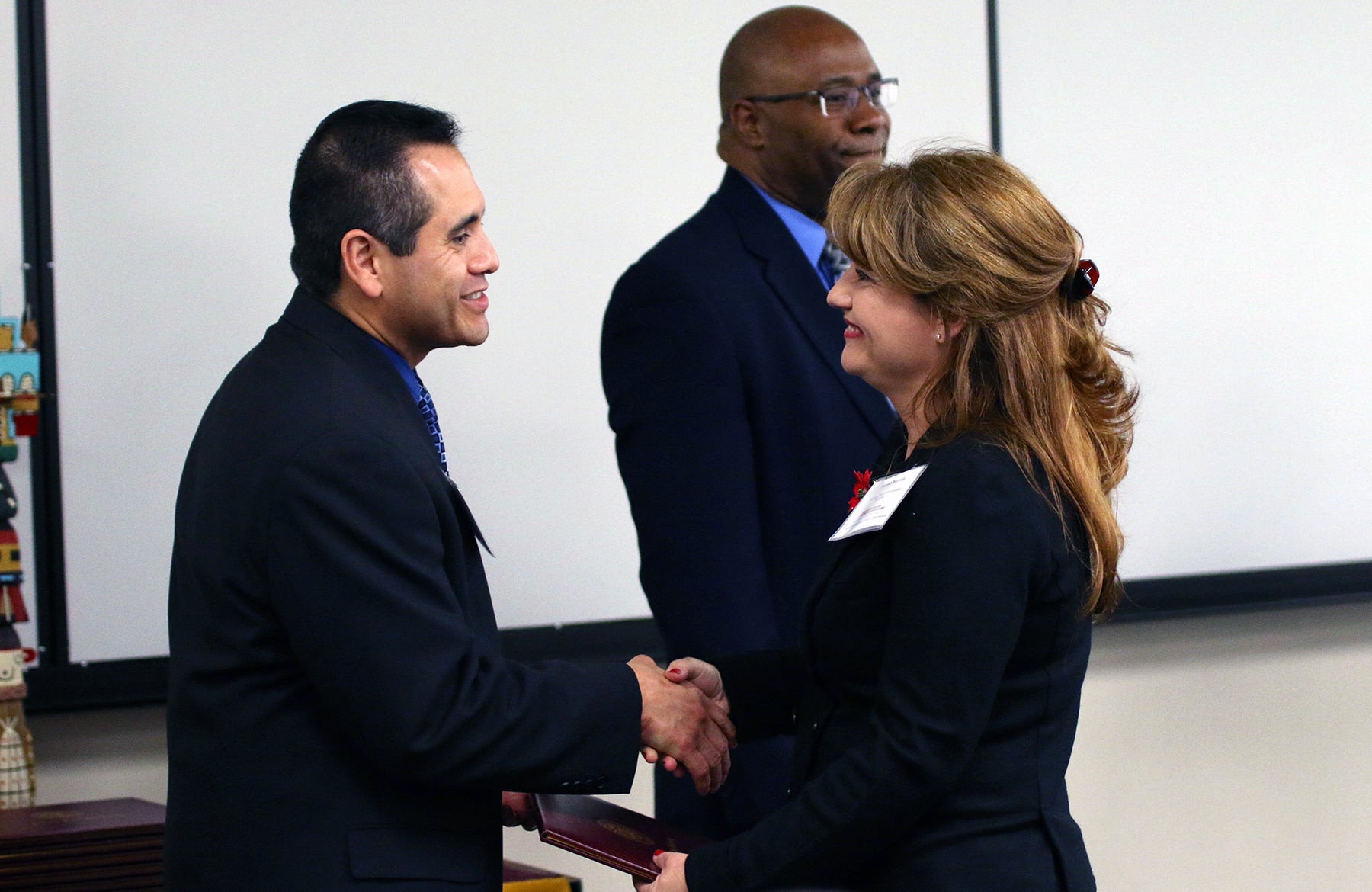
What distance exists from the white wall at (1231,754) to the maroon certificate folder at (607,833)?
7.19ft

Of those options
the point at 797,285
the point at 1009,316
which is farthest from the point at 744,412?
the point at 1009,316

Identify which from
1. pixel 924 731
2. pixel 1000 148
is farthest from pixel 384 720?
pixel 1000 148

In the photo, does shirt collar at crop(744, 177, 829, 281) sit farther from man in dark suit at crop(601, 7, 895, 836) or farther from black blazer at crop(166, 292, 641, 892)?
black blazer at crop(166, 292, 641, 892)

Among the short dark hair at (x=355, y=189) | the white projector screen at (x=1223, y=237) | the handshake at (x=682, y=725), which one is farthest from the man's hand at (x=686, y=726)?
the white projector screen at (x=1223, y=237)

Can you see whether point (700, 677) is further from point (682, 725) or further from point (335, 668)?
point (335, 668)

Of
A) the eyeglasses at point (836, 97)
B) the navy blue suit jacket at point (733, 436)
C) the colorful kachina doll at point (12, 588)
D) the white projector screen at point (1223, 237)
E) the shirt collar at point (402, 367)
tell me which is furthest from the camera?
the white projector screen at point (1223, 237)

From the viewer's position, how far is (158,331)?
2.90 meters

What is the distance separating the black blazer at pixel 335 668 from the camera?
1469 millimetres

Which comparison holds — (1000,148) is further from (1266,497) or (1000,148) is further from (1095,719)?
(1095,719)

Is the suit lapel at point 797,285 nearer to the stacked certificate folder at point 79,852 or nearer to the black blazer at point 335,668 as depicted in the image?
the black blazer at point 335,668

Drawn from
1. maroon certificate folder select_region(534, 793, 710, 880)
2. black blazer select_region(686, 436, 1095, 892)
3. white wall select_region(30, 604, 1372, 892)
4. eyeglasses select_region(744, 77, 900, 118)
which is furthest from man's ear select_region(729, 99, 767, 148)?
white wall select_region(30, 604, 1372, 892)

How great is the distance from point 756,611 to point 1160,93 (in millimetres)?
2217

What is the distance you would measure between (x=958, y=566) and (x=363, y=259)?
29.3 inches

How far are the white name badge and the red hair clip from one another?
0.86 feet
